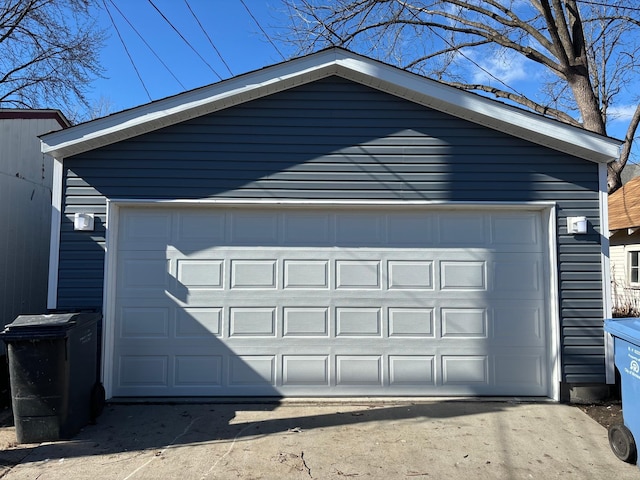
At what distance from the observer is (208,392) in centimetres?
540

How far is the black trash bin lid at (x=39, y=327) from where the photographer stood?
409cm

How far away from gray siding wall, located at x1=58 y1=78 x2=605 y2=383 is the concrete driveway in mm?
1385

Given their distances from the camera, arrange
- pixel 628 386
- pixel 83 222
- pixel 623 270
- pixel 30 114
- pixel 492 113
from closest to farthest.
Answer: pixel 628 386, pixel 83 222, pixel 492 113, pixel 30 114, pixel 623 270

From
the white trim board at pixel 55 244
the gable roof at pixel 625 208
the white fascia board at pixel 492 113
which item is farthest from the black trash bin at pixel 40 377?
the gable roof at pixel 625 208

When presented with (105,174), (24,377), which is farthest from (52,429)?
(105,174)

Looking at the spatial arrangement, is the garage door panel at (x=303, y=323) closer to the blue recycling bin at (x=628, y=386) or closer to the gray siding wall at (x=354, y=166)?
the gray siding wall at (x=354, y=166)

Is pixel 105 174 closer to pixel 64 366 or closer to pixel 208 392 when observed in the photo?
pixel 64 366

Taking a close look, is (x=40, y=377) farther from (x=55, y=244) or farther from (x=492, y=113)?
(x=492, y=113)

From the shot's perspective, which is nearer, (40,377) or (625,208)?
(40,377)

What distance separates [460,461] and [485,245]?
2.66 meters

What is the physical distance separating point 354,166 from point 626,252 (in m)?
10.2

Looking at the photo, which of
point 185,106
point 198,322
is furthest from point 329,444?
point 185,106

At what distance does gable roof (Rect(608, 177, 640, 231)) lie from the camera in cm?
1086

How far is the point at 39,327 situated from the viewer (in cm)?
413
